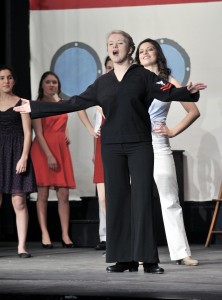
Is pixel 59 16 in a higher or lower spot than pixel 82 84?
higher

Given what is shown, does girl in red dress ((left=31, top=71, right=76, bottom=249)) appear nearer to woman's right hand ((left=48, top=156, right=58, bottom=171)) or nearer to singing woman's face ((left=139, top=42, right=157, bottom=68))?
woman's right hand ((left=48, top=156, right=58, bottom=171))

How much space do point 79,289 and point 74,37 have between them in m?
4.60

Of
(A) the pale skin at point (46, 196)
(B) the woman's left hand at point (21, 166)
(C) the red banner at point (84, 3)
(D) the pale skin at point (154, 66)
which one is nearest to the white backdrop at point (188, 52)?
(C) the red banner at point (84, 3)

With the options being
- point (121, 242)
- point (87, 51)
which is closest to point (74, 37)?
point (87, 51)

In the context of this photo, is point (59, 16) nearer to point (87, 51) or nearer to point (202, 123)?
point (87, 51)

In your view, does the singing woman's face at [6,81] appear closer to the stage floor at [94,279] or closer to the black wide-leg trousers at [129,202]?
the stage floor at [94,279]

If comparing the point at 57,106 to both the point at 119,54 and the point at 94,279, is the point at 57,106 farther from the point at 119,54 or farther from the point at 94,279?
the point at 94,279

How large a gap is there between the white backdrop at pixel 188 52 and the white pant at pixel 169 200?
2.56 metres

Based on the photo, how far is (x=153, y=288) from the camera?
16.2ft

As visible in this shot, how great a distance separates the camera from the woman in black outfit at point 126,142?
561 cm

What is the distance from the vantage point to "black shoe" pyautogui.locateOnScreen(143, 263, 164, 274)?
573 centimetres

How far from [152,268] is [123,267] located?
0.20 meters

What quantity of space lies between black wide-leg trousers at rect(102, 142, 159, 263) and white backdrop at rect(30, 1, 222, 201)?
9.87 feet

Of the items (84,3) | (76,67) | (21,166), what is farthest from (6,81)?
(84,3)
